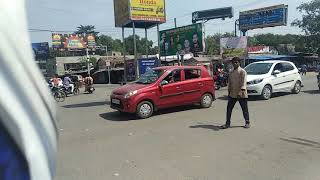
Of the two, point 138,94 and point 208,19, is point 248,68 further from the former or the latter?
point 208,19

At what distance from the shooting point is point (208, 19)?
5856 centimetres

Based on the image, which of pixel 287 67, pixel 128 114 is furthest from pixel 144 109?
pixel 287 67

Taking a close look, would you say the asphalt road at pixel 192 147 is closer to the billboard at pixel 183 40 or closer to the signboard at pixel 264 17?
the billboard at pixel 183 40

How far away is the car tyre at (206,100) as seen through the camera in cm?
1416

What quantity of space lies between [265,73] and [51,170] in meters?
16.3

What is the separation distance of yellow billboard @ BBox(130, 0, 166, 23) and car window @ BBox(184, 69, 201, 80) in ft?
23.9

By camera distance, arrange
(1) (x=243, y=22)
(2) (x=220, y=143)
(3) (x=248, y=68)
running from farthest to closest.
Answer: (1) (x=243, y=22) → (3) (x=248, y=68) → (2) (x=220, y=143)

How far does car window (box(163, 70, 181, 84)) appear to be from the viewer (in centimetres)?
1332

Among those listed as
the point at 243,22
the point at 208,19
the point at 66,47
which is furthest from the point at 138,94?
the point at 66,47

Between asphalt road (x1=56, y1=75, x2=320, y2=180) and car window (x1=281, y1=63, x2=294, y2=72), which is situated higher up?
car window (x1=281, y1=63, x2=294, y2=72)

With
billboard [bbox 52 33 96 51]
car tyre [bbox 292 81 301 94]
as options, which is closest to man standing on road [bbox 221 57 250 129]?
car tyre [bbox 292 81 301 94]

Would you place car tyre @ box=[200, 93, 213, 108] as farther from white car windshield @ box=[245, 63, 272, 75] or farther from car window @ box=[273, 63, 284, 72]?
car window @ box=[273, 63, 284, 72]

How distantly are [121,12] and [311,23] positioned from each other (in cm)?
4593

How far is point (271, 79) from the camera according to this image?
16672 millimetres
